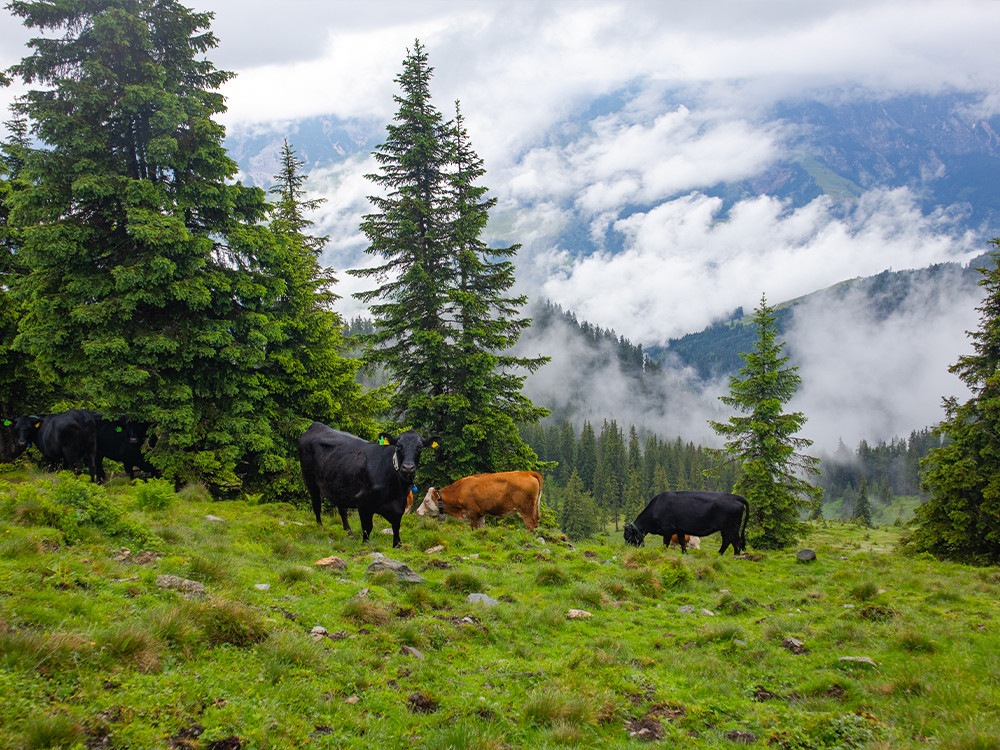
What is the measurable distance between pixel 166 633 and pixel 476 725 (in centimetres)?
322

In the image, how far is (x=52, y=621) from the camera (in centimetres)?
479

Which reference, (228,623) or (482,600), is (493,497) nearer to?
(482,600)

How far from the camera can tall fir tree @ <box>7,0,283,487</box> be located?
554 inches

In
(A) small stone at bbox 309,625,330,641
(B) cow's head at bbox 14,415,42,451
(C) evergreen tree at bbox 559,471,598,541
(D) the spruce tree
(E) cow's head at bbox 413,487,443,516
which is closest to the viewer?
(A) small stone at bbox 309,625,330,641

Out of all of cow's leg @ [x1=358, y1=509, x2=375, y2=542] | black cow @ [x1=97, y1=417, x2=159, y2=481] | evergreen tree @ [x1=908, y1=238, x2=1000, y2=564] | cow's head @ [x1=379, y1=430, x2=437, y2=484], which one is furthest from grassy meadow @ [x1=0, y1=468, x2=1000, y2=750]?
evergreen tree @ [x1=908, y1=238, x2=1000, y2=564]

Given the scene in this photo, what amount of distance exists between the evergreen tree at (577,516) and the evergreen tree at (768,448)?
2859 inches

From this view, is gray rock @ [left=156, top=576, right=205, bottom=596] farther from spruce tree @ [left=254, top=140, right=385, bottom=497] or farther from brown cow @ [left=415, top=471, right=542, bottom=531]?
brown cow @ [left=415, top=471, right=542, bottom=531]

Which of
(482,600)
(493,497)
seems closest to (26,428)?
(493,497)

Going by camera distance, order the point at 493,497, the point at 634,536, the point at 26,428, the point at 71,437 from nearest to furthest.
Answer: the point at 493,497 < the point at 71,437 < the point at 26,428 < the point at 634,536

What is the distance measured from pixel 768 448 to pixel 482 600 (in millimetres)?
20601

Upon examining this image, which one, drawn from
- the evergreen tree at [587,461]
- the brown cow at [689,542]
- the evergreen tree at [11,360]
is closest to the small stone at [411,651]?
the brown cow at [689,542]

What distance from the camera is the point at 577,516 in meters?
98.4

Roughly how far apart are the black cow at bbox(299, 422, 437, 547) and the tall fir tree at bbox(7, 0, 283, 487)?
339 cm

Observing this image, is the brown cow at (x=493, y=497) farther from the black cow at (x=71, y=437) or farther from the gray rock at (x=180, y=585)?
the black cow at (x=71, y=437)
